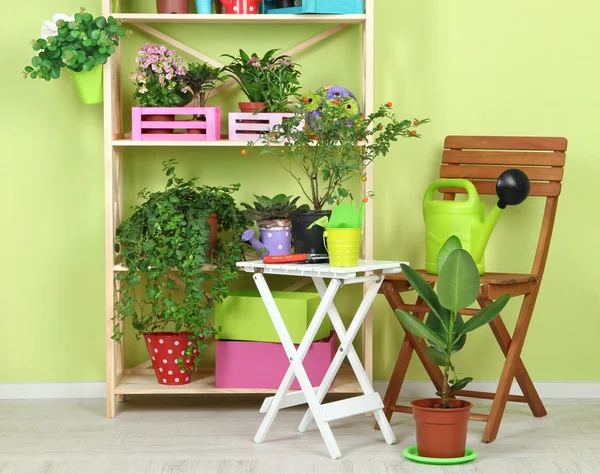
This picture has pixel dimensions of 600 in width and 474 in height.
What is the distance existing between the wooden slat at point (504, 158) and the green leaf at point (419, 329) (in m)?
0.93

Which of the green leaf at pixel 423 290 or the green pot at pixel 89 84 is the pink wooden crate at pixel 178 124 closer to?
the green pot at pixel 89 84

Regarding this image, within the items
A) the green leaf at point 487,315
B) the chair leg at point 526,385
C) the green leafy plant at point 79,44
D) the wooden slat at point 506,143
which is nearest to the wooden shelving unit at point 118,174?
the green leafy plant at point 79,44

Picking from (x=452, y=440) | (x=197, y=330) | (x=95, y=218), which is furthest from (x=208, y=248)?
(x=452, y=440)

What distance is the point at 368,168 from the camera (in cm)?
360

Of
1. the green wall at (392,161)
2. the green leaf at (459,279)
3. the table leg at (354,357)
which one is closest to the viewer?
the green leaf at (459,279)

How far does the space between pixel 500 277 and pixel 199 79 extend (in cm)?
140

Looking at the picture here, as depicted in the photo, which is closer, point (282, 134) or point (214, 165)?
point (282, 134)

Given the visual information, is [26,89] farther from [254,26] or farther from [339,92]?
[339,92]

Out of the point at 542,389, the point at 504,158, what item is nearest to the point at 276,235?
the point at 504,158

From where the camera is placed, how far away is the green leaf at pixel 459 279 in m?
2.94

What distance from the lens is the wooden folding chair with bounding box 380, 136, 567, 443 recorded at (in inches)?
131

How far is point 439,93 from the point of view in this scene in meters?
3.88

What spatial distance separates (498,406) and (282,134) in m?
1.27

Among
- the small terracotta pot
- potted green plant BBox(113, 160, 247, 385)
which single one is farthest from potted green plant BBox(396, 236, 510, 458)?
the small terracotta pot
